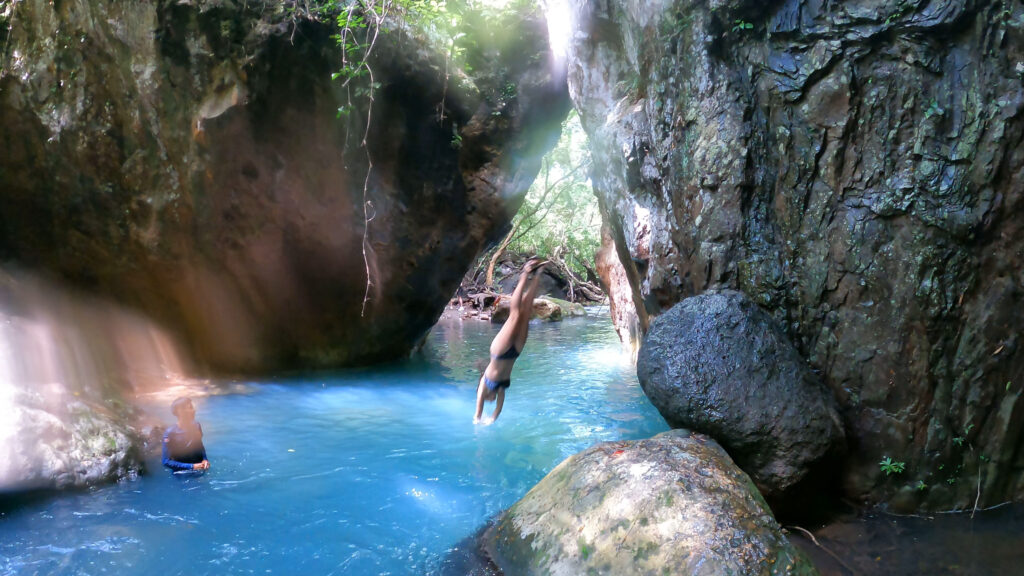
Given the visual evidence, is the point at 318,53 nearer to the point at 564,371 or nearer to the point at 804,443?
the point at 564,371

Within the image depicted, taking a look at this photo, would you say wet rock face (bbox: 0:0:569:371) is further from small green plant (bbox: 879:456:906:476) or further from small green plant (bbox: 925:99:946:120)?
small green plant (bbox: 879:456:906:476)

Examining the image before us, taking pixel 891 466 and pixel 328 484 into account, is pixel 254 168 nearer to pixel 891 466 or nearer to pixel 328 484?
pixel 328 484

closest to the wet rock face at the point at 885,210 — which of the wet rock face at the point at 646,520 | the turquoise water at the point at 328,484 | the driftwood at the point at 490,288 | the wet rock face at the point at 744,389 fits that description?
the wet rock face at the point at 744,389

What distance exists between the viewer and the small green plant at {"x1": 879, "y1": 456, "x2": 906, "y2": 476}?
4250 mm

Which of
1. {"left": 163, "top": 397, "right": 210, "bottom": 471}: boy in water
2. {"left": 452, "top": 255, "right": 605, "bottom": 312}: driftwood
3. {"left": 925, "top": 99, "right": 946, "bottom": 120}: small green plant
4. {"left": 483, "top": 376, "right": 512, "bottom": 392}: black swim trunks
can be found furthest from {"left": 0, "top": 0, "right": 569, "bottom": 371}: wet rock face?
{"left": 452, "top": 255, "right": 605, "bottom": 312}: driftwood

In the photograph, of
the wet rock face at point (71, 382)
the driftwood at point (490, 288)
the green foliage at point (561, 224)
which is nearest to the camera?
the wet rock face at point (71, 382)

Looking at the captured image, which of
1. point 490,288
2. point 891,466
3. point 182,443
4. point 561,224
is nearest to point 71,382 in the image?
point 182,443

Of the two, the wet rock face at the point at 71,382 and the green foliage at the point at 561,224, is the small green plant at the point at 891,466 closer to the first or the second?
the wet rock face at the point at 71,382

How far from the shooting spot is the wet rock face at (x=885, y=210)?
4.04 meters

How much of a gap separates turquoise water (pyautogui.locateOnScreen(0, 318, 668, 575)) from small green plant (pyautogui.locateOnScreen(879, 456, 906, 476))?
286 cm

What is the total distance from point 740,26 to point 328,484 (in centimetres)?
550

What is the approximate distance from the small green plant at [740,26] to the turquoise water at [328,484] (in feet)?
14.6

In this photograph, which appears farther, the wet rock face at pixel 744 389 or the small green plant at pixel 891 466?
the small green plant at pixel 891 466

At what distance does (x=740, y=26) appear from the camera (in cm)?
507
